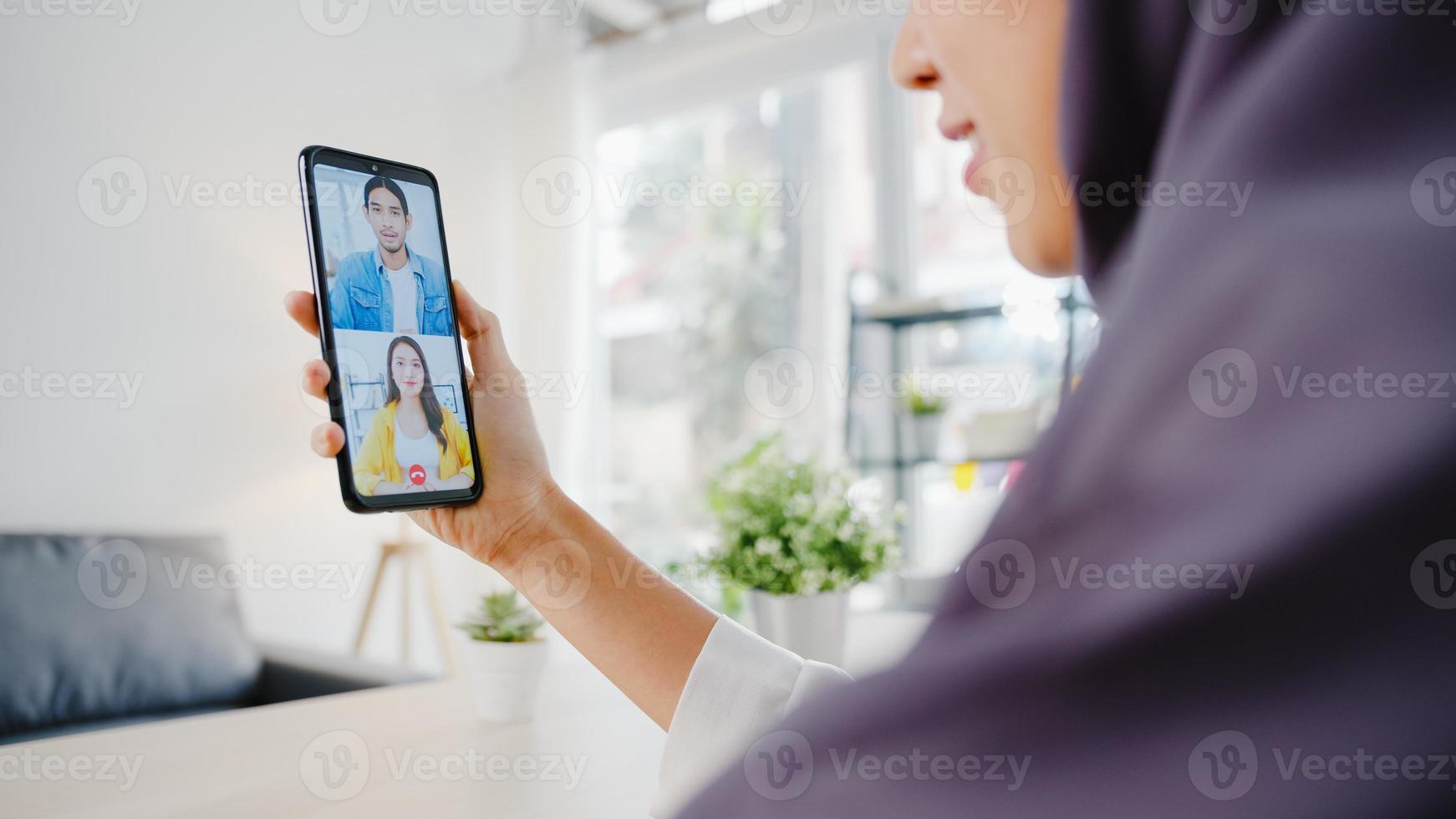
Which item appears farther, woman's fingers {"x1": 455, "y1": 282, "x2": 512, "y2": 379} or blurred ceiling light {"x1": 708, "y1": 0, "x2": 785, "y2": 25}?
blurred ceiling light {"x1": 708, "y1": 0, "x2": 785, "y2": 25}

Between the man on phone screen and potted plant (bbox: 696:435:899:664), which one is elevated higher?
→ the man on phone screen

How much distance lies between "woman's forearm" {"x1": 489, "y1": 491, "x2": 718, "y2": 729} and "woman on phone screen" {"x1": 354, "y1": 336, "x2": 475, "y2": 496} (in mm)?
93

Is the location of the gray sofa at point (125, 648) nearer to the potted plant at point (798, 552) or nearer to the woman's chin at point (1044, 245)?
the potted plant at point (798, 552)

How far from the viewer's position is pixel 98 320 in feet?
8.27

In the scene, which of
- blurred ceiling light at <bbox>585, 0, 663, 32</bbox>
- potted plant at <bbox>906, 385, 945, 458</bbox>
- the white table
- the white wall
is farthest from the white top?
blurred ceiling light at <bbox>585, 0, 663, 32</bbox>

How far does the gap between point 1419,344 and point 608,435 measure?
3.65 m

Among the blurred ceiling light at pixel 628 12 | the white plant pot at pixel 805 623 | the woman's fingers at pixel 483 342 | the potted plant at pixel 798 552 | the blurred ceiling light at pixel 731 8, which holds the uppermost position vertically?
the blurred ceiling light at pixel 628 12

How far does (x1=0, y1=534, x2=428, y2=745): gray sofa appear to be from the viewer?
1.95 metres

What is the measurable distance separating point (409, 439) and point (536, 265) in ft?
9.83

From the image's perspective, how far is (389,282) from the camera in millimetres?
739

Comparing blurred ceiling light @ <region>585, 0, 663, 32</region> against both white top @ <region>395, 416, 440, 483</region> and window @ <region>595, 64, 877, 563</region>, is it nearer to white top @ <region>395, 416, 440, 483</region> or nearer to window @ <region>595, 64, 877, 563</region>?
window @ <region>595, 64, 877, 563</region>

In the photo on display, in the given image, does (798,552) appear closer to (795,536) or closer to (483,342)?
(795,536)

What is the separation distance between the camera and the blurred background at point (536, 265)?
248 cm

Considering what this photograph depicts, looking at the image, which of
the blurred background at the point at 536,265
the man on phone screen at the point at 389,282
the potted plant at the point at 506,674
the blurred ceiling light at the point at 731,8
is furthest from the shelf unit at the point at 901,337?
the man on phone screen at the point at 389,282
